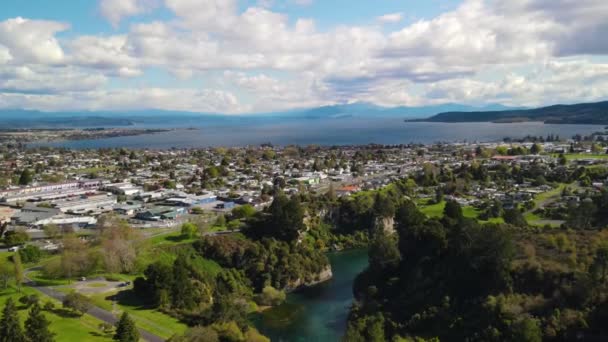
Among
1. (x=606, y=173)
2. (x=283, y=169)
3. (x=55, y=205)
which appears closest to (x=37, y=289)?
(x=55, y=205)

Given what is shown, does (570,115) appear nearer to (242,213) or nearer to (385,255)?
(242,213)

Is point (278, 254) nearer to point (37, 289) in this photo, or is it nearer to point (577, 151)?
point (37, 289)

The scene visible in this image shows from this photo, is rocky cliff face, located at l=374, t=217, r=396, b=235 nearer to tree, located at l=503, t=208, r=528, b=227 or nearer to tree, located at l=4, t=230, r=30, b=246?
tree, located at l=503, t=208, r=528, b=227

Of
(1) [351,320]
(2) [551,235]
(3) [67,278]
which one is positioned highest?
(2) [551,235]

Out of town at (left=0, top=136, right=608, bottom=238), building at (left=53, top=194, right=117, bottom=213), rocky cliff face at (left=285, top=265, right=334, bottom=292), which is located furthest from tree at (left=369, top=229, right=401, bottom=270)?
building at (left=53, top=194, right=117, bottom=213)

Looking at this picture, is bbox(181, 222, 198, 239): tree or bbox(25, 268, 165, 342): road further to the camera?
bbox(181, 222, 198, 239): tree

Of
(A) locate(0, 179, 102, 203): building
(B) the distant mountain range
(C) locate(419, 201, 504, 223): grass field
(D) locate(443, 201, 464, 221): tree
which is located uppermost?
(B) the distant mountain range

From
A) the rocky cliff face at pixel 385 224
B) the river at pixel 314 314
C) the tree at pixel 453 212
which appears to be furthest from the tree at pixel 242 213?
the tree at pixel 453 212

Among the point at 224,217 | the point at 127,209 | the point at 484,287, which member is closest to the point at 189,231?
the point at 224,217

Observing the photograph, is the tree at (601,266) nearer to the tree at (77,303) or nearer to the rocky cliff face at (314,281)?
the rocky cliff face at (314,281)
